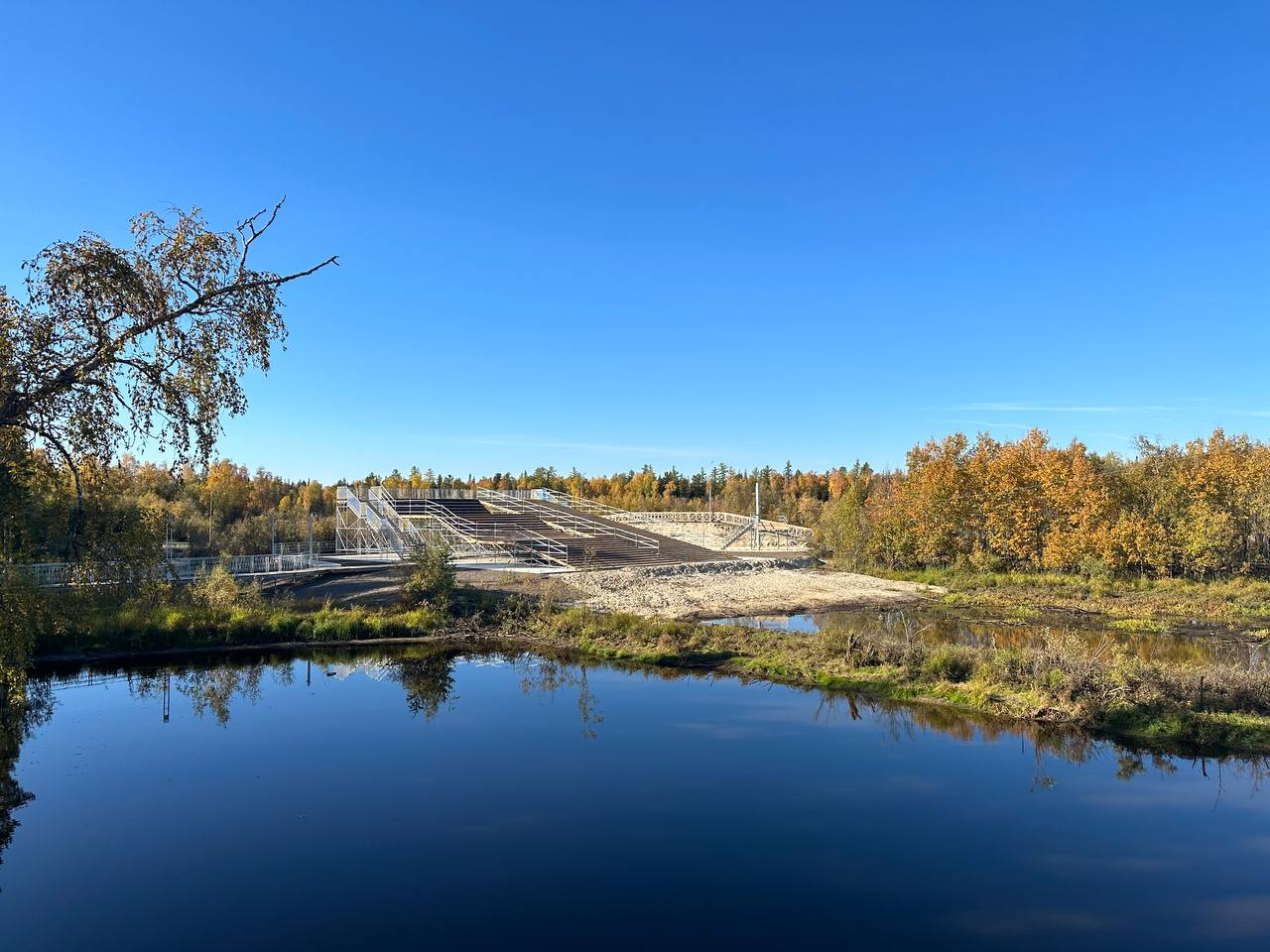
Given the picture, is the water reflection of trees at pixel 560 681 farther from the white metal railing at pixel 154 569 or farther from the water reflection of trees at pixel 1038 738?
the white metal railing at pixel 154 569

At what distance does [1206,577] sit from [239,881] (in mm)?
38508

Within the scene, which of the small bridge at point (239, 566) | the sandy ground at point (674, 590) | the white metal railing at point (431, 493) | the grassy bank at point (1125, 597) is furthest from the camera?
the white metal railing at point (431, 493)

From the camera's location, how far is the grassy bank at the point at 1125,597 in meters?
26.6

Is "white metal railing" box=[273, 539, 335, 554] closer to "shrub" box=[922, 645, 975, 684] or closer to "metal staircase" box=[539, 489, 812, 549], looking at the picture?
"metal staircase" box=[539, 489, 812, 549]

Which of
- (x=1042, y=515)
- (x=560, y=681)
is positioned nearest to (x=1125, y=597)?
(x=1042, y=515)

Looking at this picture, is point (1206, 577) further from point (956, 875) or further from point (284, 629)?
point (284, 629)

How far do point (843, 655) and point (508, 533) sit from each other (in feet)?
97.6

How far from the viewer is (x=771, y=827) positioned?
9.55 meters

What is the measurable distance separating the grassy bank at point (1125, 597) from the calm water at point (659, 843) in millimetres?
18112

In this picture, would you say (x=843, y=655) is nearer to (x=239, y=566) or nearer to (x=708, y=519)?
(x=239, y=566)

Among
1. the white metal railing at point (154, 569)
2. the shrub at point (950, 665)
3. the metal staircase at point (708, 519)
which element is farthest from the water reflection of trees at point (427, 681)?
the metal staircase at point (708, 519)

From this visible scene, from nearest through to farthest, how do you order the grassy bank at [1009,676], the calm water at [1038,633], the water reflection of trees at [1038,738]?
the water reflection of trees at [1038,738], the grassy bank at [1009,676], the calm water at [1038,633]

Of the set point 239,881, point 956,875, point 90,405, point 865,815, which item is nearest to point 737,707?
point 865,815

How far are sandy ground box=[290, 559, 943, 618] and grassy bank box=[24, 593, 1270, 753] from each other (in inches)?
117
